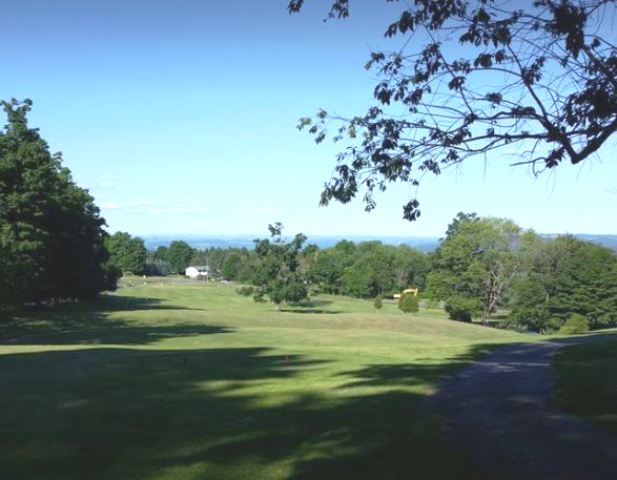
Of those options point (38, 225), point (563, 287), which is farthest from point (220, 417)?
point (563, 287)

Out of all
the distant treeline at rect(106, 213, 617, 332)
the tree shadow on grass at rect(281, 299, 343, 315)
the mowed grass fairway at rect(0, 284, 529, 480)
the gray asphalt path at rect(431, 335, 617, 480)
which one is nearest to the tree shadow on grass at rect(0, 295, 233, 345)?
the mowed grass fairway at rect(0, 284, 529, 480)

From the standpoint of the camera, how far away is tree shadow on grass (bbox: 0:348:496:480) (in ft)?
23.5

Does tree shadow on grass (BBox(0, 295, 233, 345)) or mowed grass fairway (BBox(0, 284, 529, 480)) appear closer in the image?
mowed grass fairway (BBox(0, 284, 529, 480))

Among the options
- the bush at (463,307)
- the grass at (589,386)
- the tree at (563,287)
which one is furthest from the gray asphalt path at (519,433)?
Answer: the tree at (563,287)

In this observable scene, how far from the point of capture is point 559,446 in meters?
7.94

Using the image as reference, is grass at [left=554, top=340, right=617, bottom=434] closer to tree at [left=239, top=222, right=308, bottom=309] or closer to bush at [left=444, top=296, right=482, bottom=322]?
tree at [left=239, top=222, right=308, bottom=309]

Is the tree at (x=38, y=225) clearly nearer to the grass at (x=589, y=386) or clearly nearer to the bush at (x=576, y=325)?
the grass at (x=589, y=386)

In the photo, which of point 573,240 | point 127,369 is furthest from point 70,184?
point 573,240

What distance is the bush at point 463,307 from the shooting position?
8612 cm

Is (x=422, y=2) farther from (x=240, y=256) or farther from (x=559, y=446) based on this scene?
(x=240, y=256)

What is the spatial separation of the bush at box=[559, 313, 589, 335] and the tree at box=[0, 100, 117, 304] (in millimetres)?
55659

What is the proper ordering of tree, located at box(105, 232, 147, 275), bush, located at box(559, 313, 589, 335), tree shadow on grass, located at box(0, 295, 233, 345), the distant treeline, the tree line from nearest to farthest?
1. tree shadow on grass, located at box(0, 295, 233, 345)
2. the tree line
3. bush, located at box(559, 313, 589, 335)
4. the distant treeline
5. tree, located at box(105, 232, 147, 275)

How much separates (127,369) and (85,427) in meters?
6.40

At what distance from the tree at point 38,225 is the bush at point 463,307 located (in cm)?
4756
